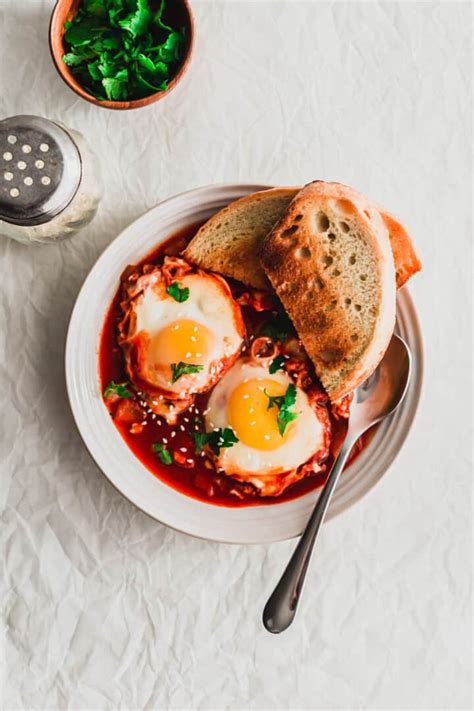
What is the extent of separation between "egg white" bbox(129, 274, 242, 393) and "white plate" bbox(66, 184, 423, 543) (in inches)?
6.6

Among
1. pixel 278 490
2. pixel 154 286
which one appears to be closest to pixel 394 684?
pixel 278 490

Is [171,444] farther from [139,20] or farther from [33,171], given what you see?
[139,20]

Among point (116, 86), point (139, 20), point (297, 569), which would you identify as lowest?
point (297, 569)

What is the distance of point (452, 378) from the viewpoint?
3021mm

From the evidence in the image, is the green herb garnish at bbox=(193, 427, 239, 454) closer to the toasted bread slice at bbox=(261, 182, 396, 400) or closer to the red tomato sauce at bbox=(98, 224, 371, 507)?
the red tomato sauce at bbox=(98, 224, 371, 507)

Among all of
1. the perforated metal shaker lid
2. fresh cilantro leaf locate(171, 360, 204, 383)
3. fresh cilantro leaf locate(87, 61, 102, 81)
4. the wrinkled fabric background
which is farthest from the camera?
the wrinkled fabric background

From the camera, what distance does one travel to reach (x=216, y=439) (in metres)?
2.71

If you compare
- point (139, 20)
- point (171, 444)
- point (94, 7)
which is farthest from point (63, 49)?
point (171, 444)

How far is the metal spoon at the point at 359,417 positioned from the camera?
269 centimetres

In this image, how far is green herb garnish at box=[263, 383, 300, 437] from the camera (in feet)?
8.73

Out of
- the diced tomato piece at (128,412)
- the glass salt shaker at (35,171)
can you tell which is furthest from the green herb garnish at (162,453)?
the glass salt shaker at (35,171)

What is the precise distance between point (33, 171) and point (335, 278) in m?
1.09

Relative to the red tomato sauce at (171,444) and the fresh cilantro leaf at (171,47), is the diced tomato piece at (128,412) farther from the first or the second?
the fresh cilantro leaf at (171,47)

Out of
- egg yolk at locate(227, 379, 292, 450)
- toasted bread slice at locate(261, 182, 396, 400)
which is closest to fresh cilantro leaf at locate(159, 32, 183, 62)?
toasted bread slice at locate(261, 182, 396, 400)
